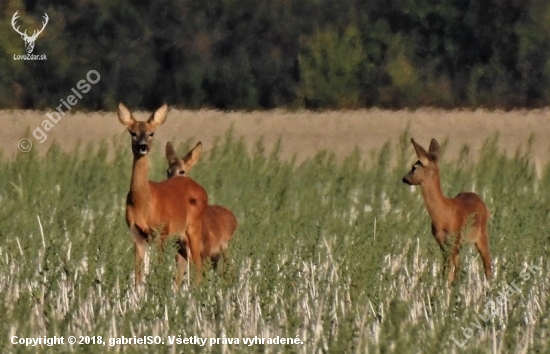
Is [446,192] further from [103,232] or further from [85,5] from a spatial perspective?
[85,5]

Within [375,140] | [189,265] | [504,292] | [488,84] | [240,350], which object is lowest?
[240,350]

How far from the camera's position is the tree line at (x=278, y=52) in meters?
33.2

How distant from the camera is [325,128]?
24.4m

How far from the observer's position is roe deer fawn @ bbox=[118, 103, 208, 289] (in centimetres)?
770

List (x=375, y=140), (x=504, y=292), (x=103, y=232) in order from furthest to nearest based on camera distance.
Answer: (x=375, y=140), (x=103, y=232), (x=504, y=292)

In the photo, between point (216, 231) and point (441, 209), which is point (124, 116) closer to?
point (216, 231)

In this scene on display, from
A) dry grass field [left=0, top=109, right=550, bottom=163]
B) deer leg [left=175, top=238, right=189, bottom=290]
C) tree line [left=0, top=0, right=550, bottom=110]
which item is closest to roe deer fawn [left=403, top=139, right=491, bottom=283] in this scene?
deer leg [left=175, top=238, right=189, bottom=290]

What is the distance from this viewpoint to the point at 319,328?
576 centimetres

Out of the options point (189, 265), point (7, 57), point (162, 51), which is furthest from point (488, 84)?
point (189, 265)

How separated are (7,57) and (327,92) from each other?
26.9 feet

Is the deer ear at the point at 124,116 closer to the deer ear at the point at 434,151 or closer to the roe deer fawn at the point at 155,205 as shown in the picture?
the roe deer fawn at the point at 155,205

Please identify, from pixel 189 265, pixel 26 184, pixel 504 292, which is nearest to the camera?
pixel 504 292

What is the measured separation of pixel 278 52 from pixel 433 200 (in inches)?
1199

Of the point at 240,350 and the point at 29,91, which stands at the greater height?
the point at 29,91
